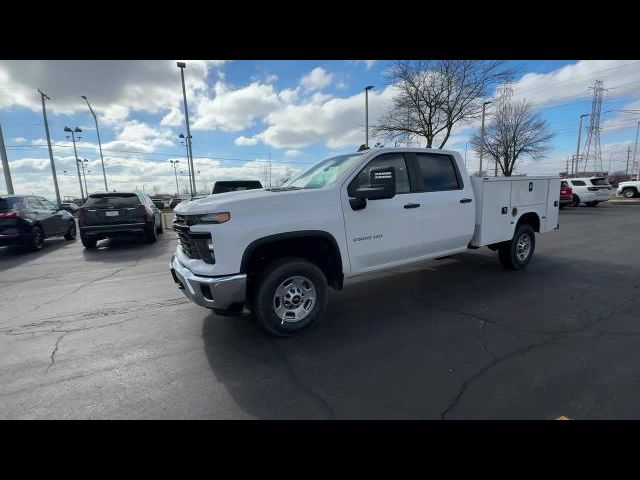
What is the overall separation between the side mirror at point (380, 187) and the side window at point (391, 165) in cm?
18

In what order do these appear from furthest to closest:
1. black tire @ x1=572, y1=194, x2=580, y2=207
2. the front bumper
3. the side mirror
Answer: black tire @ x1=572, y1=194, x2=580, y2=207 < the side mirror < the front bumper

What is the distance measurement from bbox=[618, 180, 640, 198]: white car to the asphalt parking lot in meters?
28.8

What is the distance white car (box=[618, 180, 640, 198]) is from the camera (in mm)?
26750

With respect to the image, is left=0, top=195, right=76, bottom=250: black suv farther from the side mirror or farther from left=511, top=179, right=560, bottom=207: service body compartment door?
left=511, top=179, right=560, bottom=207: service body compartment door

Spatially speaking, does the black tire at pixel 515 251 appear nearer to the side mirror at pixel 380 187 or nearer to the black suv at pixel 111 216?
the side mirror at pixel 380 187

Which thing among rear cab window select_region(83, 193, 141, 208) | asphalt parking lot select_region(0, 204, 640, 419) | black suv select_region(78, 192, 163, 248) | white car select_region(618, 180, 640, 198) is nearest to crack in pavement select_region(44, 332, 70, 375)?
asphalt parking lot select_region(0, 204, 640, 419)

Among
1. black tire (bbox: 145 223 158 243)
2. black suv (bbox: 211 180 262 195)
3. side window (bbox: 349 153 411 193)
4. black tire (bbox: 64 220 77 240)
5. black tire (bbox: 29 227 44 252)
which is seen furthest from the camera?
black tire (bbox: 64 220 77 240)

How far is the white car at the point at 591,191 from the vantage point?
66.6 ft

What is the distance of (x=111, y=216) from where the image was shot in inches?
375

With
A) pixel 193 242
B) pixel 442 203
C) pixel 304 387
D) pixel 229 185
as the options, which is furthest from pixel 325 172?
pixel 229 185

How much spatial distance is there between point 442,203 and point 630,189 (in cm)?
3270
